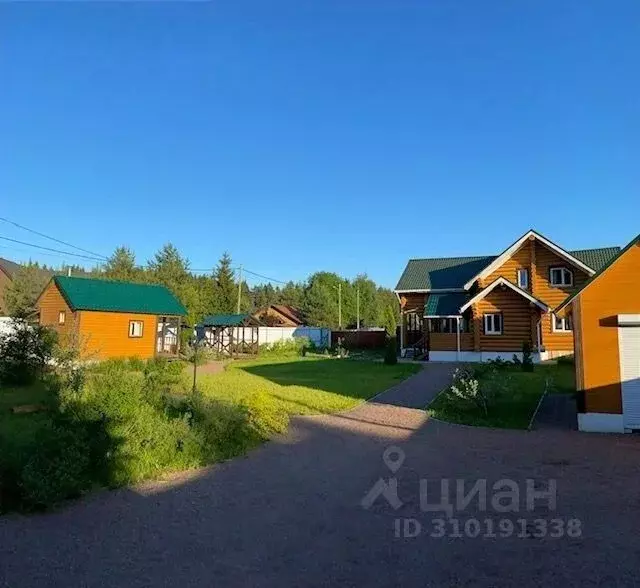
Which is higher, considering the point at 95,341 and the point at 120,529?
the point at 95,341

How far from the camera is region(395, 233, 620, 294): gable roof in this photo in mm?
33125

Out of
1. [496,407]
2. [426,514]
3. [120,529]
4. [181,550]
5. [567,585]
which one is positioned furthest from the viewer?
[496,407]

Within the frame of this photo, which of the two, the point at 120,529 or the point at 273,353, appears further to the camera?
the point at 273,353

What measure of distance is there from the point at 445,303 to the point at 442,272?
157 inches

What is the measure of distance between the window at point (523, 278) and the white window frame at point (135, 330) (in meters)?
22.1

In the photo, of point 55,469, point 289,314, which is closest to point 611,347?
point 55,469

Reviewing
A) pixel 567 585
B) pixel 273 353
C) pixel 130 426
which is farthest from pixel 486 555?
pixel 273 353

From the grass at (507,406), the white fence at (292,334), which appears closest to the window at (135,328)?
the white fence at (292,334)

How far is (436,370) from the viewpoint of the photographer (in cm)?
2458

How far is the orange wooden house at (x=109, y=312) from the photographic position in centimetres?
2862

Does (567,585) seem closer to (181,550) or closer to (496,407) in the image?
(181,550)

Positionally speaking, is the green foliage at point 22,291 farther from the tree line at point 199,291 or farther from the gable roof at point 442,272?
the gable roof at point 442,272

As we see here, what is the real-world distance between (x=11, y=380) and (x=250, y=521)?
1520cm

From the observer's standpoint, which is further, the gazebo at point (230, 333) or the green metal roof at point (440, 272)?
the gazebo at point (230, 333)
